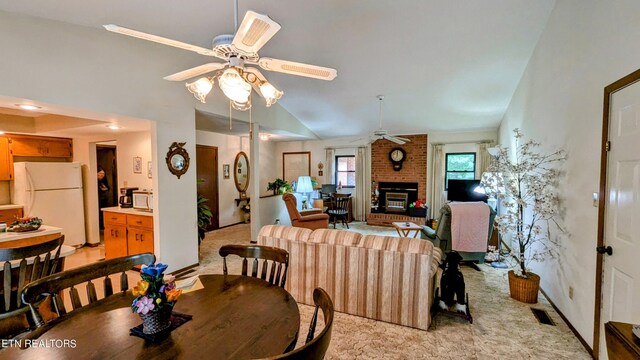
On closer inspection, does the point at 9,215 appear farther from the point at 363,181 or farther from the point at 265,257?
the point at 363,181

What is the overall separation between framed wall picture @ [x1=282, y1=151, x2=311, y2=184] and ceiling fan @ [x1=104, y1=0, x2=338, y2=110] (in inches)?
252

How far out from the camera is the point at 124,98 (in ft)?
10.3

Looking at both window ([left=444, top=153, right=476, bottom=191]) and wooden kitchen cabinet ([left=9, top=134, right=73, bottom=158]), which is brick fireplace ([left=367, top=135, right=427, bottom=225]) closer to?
window ([left=444, top=153, right=476, bottom=191])

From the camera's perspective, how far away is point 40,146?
15.7 ft

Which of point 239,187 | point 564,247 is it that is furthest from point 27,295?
point 239,187

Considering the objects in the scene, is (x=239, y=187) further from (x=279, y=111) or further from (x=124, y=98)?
(x=124, y=98)

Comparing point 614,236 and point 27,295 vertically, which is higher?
point 614,236

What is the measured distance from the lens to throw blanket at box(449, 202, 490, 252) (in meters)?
3.84

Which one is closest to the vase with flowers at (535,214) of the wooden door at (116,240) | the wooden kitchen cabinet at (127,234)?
the wooden kitchen cabinet at (127,234)

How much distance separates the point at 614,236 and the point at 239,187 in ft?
22.8

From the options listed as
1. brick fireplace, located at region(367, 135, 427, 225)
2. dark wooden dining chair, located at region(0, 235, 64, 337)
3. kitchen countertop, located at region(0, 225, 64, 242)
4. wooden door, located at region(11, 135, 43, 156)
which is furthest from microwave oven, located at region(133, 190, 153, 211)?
brick fireplace, located at region(367, 135, 427, 225)

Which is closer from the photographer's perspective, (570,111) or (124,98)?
(570,111)

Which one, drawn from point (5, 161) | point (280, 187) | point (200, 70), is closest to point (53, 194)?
point (5, 161)

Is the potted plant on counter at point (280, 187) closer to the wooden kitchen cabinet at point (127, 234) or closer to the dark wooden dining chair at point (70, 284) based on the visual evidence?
the wooden kitchen cabinet at point (127, 234)
